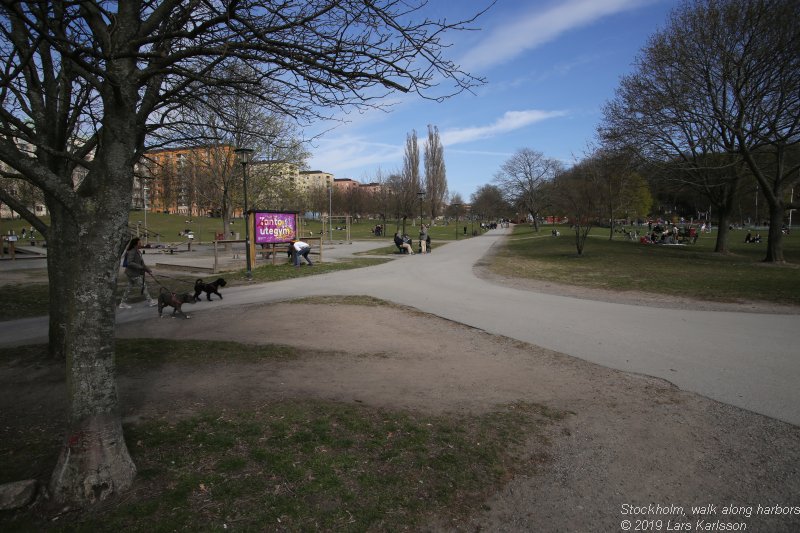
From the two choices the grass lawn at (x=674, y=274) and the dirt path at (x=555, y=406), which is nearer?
the dirt path at (x=555, y=406)

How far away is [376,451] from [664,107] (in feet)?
75.7

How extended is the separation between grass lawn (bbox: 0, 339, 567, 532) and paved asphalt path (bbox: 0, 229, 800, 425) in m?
2.54

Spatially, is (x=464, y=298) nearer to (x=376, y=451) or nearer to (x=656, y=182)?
(x=376, y=451)

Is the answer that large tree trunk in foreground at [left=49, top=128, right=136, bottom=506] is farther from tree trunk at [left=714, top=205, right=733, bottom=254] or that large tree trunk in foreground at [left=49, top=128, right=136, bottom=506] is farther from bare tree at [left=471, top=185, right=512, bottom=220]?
bare tree at [left=471, top=185, right=512, bottom=220]

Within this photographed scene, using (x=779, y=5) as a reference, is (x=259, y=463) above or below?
below

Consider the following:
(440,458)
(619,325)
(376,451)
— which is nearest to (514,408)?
(440,458)

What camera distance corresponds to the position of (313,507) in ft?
9.70

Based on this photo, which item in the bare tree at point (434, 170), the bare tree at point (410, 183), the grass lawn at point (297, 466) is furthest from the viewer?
the bare tree at point (434, 170)

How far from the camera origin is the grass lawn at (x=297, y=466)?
2.82 m

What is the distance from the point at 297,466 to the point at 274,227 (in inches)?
670

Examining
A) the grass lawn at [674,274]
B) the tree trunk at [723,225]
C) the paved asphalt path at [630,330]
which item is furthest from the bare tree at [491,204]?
the paved asphalt path at [630,330]

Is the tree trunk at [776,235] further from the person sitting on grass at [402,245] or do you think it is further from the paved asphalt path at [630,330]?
the person sitting on grass at [402,245]

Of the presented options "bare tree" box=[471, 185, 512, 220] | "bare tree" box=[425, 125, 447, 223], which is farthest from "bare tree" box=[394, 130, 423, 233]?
"bare tree" box=[471, 185, 512, 220]

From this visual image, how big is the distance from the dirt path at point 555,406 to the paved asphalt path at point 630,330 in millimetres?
573
